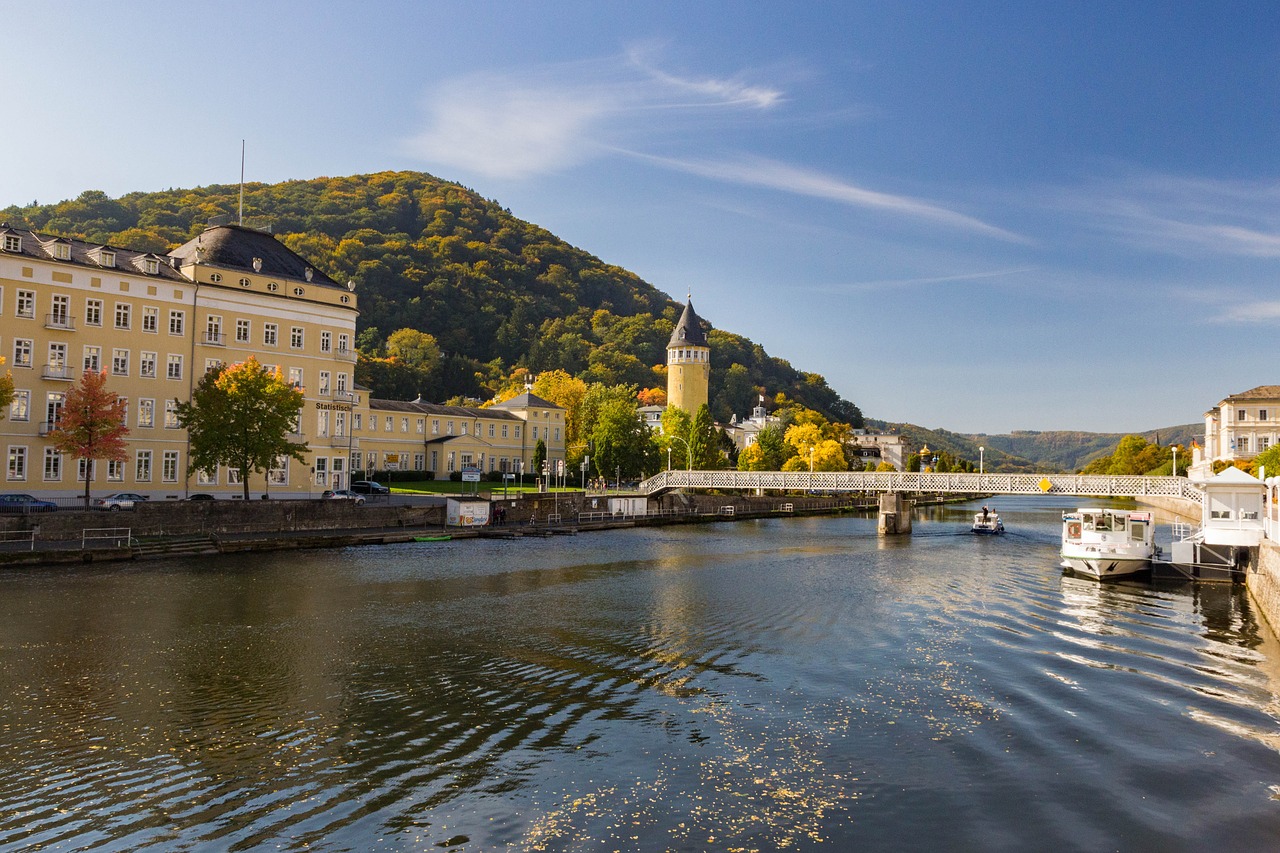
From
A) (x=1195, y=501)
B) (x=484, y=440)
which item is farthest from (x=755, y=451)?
(x=1195, y=501)

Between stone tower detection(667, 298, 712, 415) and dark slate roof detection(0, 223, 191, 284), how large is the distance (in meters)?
92.3

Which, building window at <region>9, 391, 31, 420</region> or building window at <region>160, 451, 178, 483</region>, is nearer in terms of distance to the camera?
building window at <region>9, 391, 31, 420</region>

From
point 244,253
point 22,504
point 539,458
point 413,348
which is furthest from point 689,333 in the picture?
point 22,504

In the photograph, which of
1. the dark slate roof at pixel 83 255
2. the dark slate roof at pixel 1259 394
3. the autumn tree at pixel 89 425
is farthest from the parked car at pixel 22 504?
the dark slate roof at pixel 1259 394

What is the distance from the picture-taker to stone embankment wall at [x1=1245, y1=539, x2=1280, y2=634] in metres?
29.9

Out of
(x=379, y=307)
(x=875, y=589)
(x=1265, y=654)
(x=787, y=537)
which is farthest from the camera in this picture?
(x=379, y=307)

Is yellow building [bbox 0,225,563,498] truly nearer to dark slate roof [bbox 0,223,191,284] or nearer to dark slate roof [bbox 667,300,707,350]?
dark slate roof [bbox 0,223,191,284]

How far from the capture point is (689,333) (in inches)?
5709

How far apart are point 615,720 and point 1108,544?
36.4 metres

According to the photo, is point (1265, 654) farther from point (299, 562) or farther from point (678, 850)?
point (299, 562)

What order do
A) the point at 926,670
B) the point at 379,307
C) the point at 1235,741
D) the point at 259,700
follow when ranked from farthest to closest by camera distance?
the point at 379,307 → the point at 926,670 → the point at 259,700 → the point at 1235,741

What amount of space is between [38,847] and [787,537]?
63546 mm

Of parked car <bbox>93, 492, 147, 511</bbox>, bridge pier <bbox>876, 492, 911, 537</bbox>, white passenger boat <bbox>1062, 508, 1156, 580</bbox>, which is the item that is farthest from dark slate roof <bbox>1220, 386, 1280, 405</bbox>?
parked car <bbox>93, 492, 147, 511</bbox>

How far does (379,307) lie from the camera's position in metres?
164
